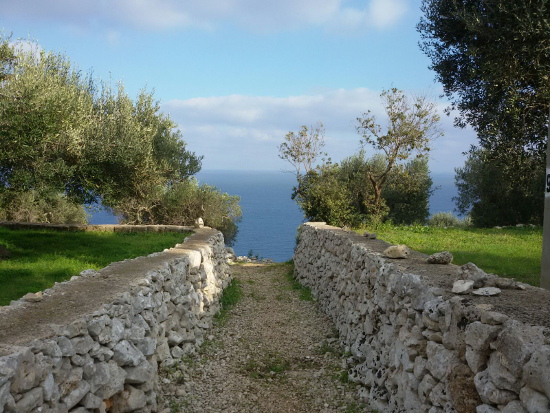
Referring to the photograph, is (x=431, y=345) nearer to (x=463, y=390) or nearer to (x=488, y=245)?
(x=463, y=390)

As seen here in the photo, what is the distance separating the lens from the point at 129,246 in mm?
14297

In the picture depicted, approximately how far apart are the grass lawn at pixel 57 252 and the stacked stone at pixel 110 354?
6.26ft

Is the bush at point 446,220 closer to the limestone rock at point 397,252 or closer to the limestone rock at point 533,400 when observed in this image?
the limestone rock at point 397,252

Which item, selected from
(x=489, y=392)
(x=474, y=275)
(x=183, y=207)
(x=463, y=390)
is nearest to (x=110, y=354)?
(x=463, y=390)

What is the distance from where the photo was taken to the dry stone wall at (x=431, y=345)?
389 centimetres

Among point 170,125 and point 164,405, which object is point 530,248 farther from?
point 170,125

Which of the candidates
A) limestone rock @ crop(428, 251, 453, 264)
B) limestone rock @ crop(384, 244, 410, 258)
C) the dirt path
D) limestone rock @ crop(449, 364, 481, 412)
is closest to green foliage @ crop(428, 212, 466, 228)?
the dirt path

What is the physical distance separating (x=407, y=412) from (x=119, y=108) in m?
16.7

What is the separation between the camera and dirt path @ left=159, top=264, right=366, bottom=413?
724 cm

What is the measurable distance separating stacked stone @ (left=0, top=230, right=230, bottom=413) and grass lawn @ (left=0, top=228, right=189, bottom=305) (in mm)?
1908

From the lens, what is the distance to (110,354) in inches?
222

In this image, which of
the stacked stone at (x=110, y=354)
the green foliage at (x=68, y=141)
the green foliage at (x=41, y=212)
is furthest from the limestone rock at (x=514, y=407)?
the green foliage at (x=41, y=212)

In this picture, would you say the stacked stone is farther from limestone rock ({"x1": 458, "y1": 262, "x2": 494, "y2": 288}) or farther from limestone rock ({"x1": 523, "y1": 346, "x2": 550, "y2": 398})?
limestone rock ({"x1": 458, "y1": 262, "x2": 494, "y2": 288})

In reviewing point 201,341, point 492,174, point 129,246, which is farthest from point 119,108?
point 492,174
